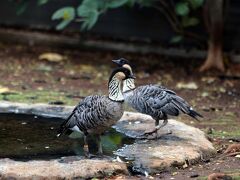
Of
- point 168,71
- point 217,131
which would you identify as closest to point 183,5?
point 168,71

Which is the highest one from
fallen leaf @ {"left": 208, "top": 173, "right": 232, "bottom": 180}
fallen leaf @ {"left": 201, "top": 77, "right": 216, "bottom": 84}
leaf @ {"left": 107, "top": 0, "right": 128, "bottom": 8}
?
leaf @ {"left": 107, "top": 0, "right": 128, "bottom": 8}

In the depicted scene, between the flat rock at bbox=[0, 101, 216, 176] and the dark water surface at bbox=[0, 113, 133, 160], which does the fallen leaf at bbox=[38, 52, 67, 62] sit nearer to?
the flat rock at bbox=[0, 101, 216, 176]

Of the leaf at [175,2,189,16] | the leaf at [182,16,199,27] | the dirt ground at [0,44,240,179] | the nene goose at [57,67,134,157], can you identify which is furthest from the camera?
the leaf at [182,16,199,27]

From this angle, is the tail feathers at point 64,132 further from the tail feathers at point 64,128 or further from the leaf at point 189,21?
the leaf at point 189,21

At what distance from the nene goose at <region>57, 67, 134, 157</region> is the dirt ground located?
107cm

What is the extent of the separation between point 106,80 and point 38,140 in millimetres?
4108

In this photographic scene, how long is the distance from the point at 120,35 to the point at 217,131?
18.0 feet

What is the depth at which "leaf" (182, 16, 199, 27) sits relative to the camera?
10.5 m

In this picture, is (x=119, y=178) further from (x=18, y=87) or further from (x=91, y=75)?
(x=91, y=75)

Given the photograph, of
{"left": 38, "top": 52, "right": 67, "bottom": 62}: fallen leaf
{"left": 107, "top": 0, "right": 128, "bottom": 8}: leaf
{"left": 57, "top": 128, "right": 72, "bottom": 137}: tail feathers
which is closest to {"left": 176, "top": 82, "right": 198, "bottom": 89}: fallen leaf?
{"left": 107, "top": 0, "right": 128, "bottom": 8}: leaf

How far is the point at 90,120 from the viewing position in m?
5.59

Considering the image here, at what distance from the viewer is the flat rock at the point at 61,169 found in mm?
4875

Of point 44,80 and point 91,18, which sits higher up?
point 91,18

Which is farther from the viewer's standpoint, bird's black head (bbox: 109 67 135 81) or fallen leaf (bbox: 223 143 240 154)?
fallen leaf (bbox: 223 143 240 154)
